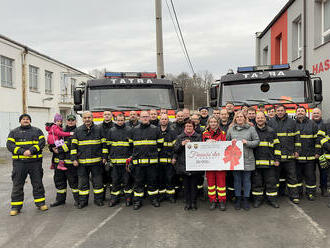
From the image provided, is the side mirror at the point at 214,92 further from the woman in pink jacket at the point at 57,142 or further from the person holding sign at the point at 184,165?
the woman in pink jacket at the point at 57,142

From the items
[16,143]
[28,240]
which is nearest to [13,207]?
[16,143]

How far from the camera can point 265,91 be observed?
307 inches

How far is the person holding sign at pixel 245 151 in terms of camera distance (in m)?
5.57

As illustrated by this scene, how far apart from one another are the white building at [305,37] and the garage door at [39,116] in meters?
17.3

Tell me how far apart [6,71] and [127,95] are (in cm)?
1576

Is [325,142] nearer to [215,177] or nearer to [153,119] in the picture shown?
[215,177]

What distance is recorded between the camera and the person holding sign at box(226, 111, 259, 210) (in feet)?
18.3

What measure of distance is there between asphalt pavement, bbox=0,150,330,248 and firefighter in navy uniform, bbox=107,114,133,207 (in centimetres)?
29

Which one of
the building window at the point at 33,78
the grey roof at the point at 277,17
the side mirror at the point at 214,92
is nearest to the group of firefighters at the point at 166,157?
the side mirror at the point at 214,92

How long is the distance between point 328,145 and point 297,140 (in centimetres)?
54

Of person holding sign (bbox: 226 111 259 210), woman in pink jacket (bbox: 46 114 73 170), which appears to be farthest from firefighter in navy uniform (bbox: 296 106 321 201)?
woman in pink jacket (bbox: 46 114 73 170)

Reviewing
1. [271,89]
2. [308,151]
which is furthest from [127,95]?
[308,151]

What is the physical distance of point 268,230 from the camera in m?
4.56

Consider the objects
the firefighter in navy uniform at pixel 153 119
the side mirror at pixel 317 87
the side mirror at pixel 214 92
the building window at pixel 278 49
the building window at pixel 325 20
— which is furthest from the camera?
the building window at pixel 278 49
